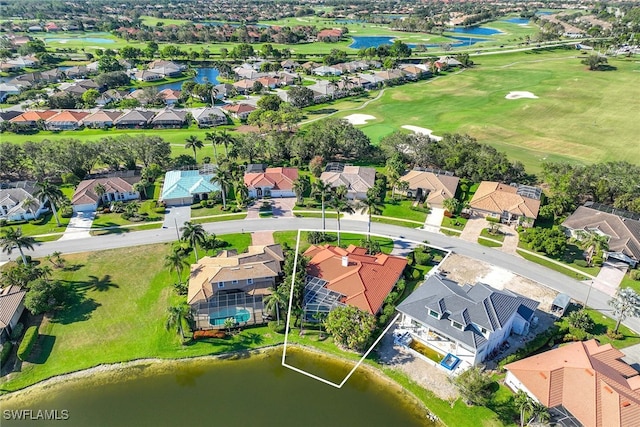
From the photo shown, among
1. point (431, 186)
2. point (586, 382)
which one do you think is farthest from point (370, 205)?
point (586, 382)

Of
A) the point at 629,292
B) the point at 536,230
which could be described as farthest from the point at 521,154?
the point at 629,292

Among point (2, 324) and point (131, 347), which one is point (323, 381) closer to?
point (131, 347)

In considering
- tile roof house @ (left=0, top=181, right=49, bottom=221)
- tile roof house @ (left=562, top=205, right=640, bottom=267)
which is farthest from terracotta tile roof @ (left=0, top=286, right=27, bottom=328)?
tile roof house @ (left=562, top=205, right=640, bottom=267)

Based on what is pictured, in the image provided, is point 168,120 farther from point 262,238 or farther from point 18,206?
point 262,238

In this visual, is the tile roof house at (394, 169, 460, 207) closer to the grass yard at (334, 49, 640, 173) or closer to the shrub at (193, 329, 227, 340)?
the grass yard at (334, 49, 640, 173)

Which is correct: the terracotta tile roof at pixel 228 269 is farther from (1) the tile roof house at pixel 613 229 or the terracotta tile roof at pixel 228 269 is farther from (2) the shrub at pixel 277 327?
(1) the tile roof house at pixel 613 229
